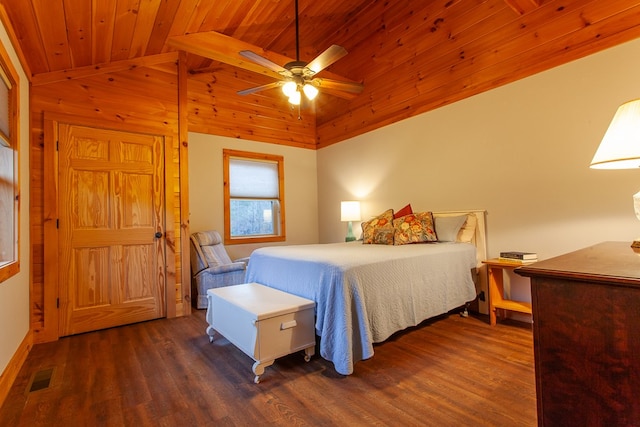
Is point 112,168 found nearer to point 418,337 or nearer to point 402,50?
point 418,337

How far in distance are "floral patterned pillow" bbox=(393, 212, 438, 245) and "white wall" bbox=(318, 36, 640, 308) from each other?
417mm

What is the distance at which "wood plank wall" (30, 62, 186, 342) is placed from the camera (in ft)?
9.09

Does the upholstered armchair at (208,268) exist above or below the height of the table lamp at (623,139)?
below

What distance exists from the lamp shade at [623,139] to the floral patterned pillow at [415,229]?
77.0 inches

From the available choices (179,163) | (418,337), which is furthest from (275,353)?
(179,163)

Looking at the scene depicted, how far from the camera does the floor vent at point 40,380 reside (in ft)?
6.50

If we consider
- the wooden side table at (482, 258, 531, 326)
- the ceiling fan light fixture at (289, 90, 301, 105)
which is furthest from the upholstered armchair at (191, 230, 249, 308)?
the wooden side table at (482, 258, 531, 326)

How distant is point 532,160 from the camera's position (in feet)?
9.49

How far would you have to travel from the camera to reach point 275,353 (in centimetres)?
206

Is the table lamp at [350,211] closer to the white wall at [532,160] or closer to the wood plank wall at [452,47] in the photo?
the white wall at [532,160]

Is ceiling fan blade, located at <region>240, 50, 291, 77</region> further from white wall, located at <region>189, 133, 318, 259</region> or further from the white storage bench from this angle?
white wall, located at <region>189, 133, 318, 259</region>

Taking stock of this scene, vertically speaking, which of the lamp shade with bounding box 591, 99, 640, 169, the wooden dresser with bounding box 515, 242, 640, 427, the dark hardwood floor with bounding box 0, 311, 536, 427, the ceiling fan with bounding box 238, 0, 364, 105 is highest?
the ceiling fan with bounding box 238, 0, 364, 105

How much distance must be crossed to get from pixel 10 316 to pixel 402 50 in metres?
4.61

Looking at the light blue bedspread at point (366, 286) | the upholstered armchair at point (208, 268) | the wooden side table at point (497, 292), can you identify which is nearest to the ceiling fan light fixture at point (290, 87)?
the light blue bedspread at point (366, 286)
